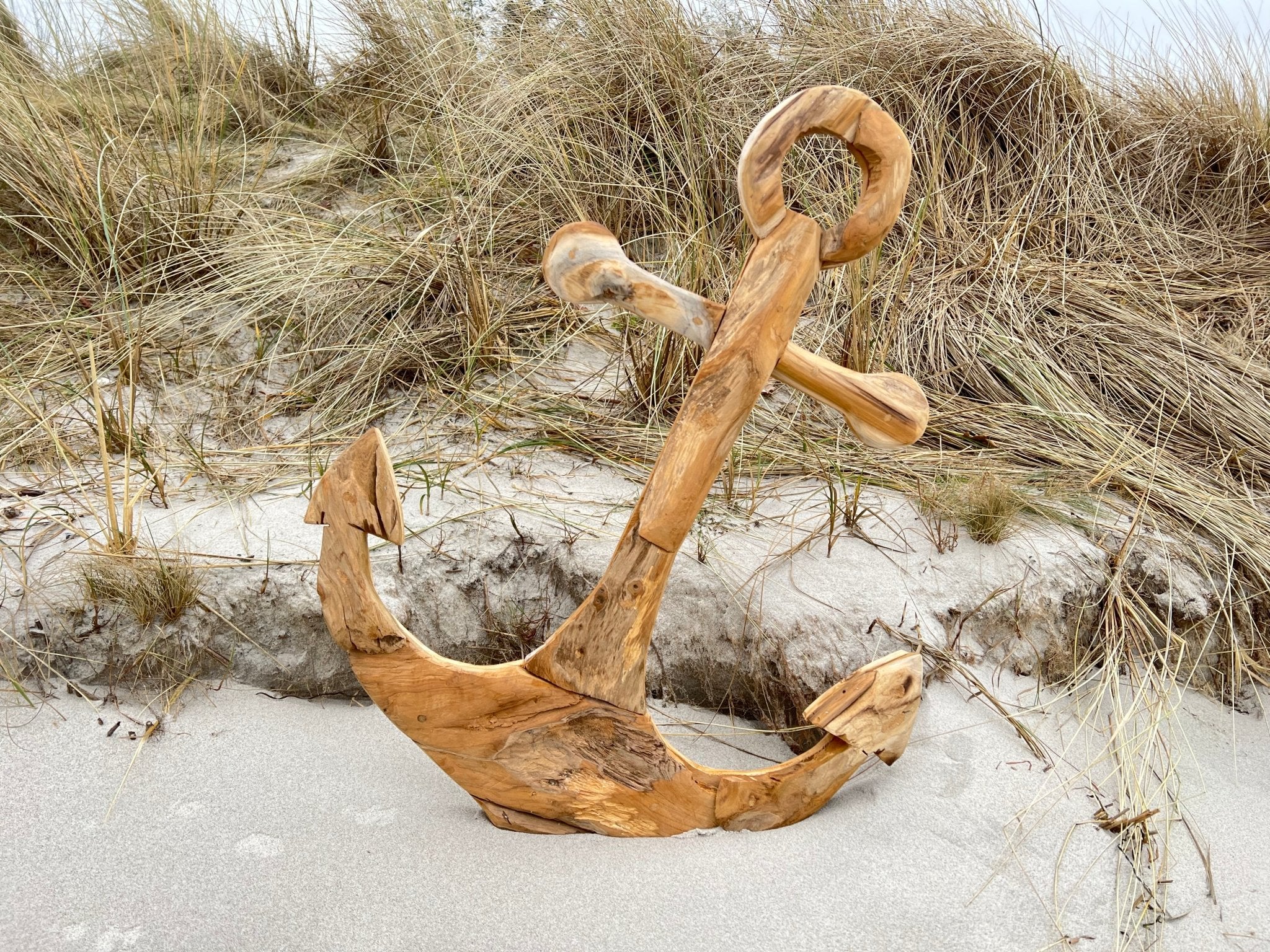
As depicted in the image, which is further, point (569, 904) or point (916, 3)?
point (916, 3)

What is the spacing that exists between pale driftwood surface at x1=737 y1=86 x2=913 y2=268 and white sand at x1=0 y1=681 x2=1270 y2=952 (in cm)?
91

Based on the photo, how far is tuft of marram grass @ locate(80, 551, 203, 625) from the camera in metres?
1.88

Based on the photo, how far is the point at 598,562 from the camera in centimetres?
204

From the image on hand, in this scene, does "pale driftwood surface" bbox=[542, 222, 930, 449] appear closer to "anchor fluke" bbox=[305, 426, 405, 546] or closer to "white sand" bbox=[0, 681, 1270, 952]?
"anchor fluke" bbox=[305, 426, 405, 546]

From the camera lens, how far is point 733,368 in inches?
55.7

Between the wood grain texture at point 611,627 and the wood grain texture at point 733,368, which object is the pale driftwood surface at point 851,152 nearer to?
the wood grain texture at point 733,368

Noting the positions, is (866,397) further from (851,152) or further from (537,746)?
(537,746)

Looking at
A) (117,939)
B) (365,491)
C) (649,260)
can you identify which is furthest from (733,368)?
(649,260)

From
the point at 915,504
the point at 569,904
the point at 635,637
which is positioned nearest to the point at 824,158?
the point at 915,504

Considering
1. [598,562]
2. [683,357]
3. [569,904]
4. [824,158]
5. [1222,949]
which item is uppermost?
[824,158]

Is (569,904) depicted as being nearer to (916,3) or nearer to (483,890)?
(483,890)

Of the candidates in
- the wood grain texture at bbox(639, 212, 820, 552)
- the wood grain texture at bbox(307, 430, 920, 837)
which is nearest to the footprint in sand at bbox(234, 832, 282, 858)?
the wood grain texture at bbox(307, 430, 920, 837)

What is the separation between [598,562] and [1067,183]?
2.49 metres

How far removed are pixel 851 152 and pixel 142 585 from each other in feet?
4.82
